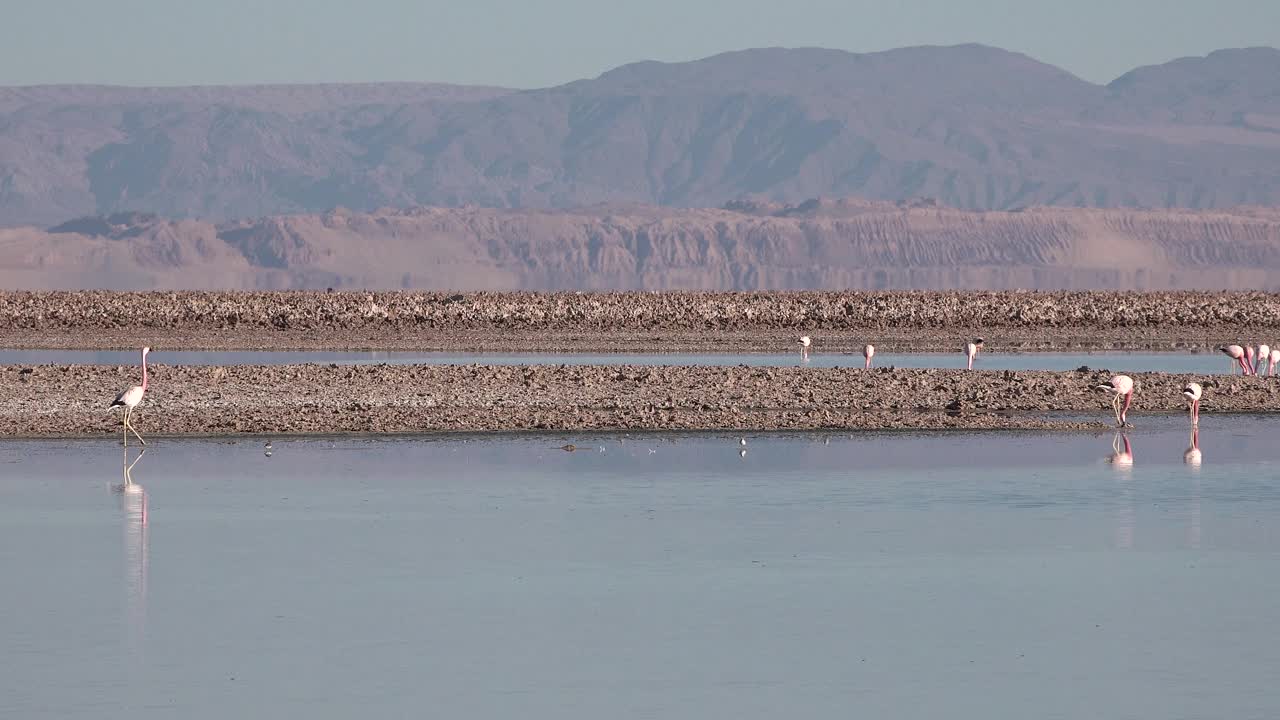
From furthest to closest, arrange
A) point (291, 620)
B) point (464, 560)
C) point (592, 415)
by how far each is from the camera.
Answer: point (592, 415)
point (464, 560)
point (291, 620)

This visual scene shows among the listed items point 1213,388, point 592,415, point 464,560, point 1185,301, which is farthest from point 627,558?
point 1185,301

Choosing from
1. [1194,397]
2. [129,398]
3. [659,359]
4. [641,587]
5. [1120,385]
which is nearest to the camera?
[641,587]

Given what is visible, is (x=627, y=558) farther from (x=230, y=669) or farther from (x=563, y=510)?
(x=230, y=669)

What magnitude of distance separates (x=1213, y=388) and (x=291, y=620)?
2014 cm

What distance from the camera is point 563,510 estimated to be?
15797 millimetres

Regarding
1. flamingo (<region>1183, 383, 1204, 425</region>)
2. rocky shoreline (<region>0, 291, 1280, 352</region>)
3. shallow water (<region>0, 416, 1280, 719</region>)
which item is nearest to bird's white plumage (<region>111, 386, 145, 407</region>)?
shallow water (<region>0, 416, 1280, 719</region>)

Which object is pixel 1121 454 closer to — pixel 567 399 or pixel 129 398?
pixel 567 399

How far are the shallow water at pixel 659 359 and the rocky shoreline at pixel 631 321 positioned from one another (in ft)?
9.93

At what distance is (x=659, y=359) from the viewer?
39781mm

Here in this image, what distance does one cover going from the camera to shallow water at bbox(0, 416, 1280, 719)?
9578mm

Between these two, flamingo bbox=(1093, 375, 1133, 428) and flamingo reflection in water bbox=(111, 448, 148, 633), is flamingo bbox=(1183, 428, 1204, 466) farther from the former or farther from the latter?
flamingo reflection in water bbox=(111, 448, 148, 633)

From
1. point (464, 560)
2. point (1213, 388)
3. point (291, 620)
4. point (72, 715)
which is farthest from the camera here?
point (1213, 388)

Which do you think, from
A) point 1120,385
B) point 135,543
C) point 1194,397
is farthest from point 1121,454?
point 135,543

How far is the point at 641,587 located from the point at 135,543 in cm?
386
